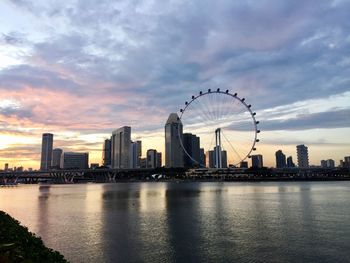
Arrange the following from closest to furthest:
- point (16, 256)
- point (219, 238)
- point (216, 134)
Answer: point (16, 256)
point (219, 238)
point (216, 134)

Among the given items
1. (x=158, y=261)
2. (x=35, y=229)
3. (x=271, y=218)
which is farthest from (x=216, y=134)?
(x=158, y=261)

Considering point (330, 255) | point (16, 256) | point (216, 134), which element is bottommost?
point (330, 255)

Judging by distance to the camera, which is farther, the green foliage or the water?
the water

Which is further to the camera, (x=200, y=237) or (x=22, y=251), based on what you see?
(x=200, y=237)

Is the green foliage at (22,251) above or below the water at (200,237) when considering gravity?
above

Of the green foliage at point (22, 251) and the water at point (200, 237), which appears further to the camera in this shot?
the water at point (200, 237)

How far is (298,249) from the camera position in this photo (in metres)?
30.3

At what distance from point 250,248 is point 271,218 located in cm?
2073

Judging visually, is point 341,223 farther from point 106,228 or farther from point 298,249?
point 106,228

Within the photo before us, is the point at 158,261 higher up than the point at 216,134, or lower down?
lower down

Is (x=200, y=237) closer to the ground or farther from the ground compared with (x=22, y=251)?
closer to the ground

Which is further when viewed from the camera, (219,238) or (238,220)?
(238,220)

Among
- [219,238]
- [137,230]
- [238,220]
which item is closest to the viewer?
[219,238]

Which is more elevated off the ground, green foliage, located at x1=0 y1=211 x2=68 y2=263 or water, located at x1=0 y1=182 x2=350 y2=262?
green foliage, located at x1=0 y1=211 x2=68 y2=263
